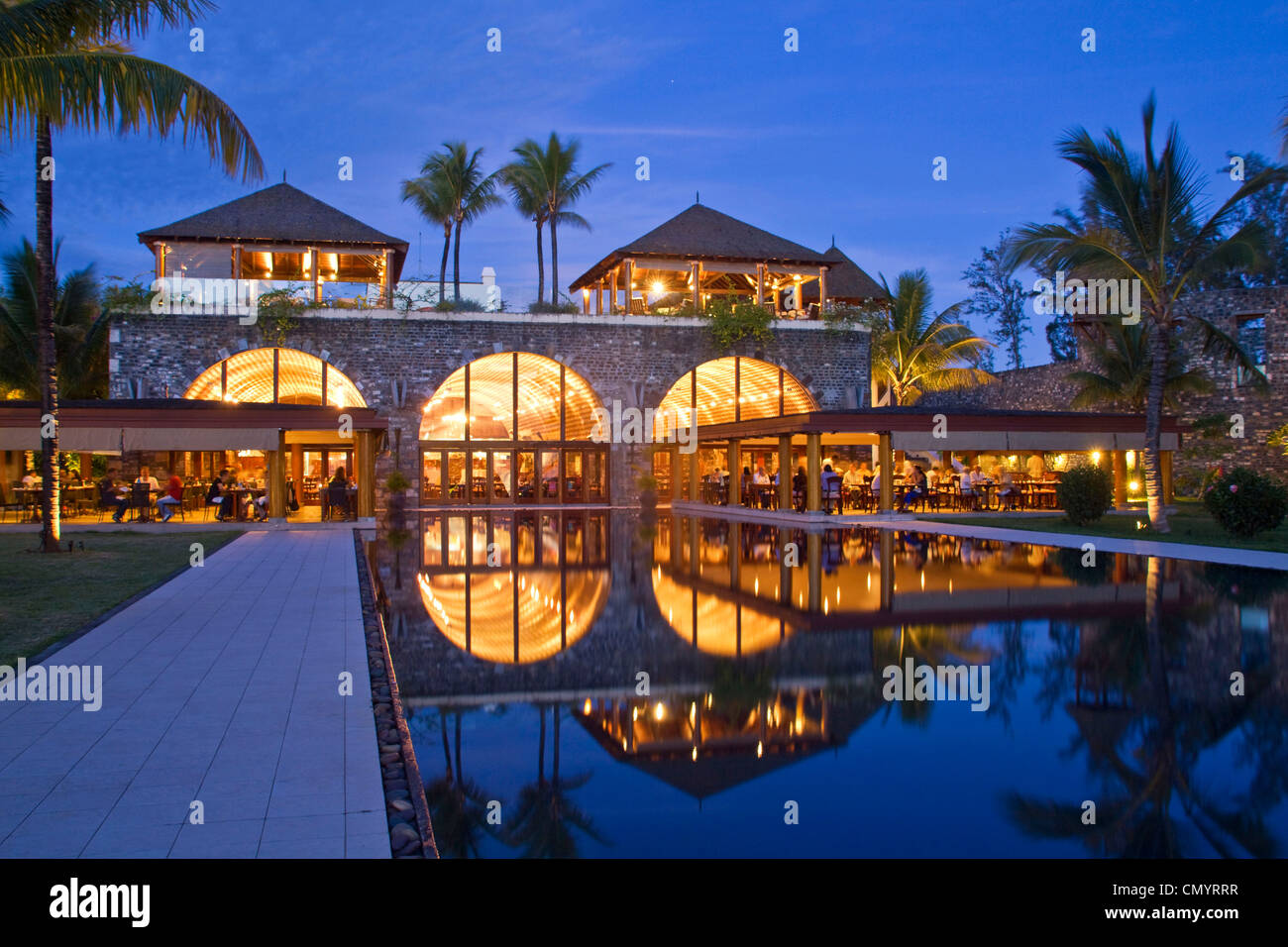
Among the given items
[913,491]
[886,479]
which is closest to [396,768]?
[886,479]

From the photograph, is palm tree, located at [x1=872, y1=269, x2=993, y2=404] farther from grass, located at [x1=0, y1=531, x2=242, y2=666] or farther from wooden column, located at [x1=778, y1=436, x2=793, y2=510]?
→ grass, located at [x1=0, y1=531, x2=242, y2=666]

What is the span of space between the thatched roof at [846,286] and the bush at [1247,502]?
2175 centimetres

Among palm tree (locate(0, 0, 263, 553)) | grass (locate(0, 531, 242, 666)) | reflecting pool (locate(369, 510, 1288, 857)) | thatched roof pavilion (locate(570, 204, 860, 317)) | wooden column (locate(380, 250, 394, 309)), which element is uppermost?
thatched roof pavilion (locate(570, 204, 860, 317))

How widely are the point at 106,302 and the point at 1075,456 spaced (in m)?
30.7

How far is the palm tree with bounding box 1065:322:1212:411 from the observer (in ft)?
92.2

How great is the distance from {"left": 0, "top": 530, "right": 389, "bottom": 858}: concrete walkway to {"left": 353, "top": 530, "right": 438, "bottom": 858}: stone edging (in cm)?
10

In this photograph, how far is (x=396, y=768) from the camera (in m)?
4.73

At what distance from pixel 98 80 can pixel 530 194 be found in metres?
22.4

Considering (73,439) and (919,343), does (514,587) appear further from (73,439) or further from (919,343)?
(919,343)

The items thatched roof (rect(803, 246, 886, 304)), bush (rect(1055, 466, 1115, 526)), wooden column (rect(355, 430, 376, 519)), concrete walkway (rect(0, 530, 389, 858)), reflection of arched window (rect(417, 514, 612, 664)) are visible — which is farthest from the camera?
thatched roof (rect(803, 246, 886, 304))

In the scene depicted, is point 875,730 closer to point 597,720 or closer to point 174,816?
point 597,720

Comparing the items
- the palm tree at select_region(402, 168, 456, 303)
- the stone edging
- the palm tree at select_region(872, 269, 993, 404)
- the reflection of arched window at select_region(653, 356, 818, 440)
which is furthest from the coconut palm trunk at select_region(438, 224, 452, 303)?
the stone edging
